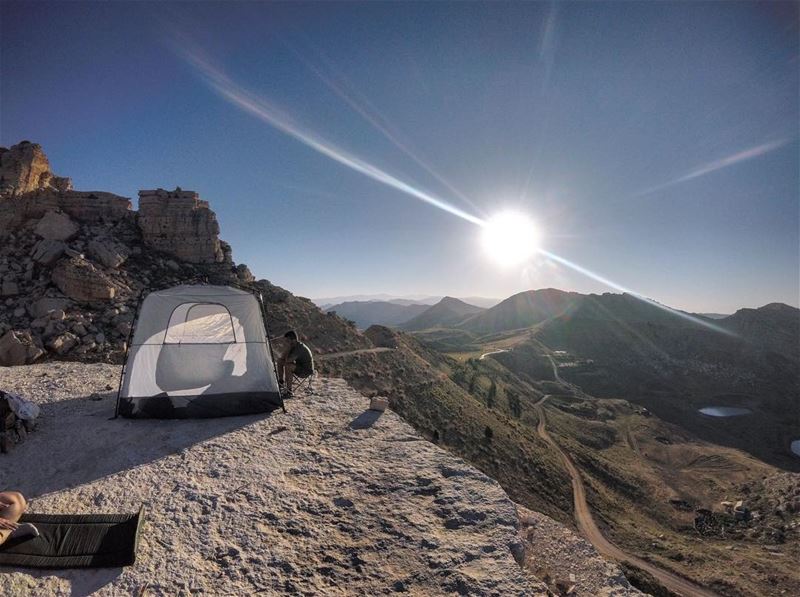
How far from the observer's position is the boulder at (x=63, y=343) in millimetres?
16125

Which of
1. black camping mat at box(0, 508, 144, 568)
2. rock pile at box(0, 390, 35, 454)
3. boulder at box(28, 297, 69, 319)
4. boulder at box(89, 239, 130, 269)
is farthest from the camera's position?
boulder at box(89, 239, 130, 269)

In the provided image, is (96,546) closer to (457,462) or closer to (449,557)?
(449,557)

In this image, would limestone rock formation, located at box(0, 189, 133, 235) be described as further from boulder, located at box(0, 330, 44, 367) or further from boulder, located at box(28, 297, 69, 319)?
boulder, located at box(0, 330, 44, 367)

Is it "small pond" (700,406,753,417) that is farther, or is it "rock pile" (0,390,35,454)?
"small pond" (700,406,753,417)

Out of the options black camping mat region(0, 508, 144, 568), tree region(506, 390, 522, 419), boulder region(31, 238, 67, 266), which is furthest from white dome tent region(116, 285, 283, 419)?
tree region(506, 390, 522, 419)

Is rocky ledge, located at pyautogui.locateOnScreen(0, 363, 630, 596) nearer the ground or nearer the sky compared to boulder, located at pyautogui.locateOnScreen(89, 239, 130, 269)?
nearer the ground

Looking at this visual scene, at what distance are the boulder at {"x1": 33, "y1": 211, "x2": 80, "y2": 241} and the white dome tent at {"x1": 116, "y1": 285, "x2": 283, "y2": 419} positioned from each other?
18610 millimetres

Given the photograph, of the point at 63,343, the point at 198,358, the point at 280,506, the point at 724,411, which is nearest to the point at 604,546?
the point at 280,506

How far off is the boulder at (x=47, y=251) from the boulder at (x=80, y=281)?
826 mm

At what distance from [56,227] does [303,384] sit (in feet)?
73.0

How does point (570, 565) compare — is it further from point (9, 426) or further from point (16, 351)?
point (16, 351)

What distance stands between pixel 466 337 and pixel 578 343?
3796cm

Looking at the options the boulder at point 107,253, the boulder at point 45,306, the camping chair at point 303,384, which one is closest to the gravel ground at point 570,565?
the camping chair at point 303,384

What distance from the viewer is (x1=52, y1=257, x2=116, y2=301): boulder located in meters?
19.6
